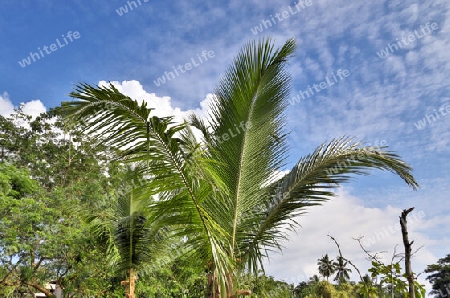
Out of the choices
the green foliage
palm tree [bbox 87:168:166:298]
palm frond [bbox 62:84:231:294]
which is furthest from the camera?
the green foliage

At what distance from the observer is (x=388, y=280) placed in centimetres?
371

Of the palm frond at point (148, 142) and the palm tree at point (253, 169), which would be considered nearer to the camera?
the palm frond at point (148, 142)

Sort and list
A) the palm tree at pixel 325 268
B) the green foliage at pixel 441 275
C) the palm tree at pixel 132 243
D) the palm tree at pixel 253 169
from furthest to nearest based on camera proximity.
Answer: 1. the palm tree at pixel 325 268
2. the green foliage at pixel 441 275
3. the palm tree at pixel 132 243
4. the palm tree at pixel 253 169

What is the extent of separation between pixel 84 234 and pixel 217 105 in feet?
24.1

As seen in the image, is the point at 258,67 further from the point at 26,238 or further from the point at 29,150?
the point at 29,150

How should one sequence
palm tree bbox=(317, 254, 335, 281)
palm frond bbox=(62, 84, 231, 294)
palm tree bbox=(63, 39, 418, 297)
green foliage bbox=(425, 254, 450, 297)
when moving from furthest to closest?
palm tree bbox=(317, 254, 335, 281) < green foliage bbox=(425, 254, 450, 297) < palm tree bbox=(63, 39, 418, 297) < palm frond bbox=(62, 84, 231, 294)

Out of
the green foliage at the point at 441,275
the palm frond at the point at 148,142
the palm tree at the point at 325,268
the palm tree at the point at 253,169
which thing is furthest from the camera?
the palm tree at the point at 325,268

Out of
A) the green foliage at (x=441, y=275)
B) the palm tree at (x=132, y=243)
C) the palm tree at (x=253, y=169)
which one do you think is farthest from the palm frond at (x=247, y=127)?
the green foliage at (x=441, y=275)

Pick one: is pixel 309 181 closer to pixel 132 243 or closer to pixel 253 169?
pixel 253 169

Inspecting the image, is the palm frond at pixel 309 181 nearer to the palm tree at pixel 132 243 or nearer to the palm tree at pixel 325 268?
the palm tree at pixel 132 243

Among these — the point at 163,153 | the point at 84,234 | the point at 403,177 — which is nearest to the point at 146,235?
the point at 84,234

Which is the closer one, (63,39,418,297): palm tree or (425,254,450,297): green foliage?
(63,39,418,297): palm tree

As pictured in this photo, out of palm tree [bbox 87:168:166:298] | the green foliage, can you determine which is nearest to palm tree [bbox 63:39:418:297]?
palm tree [bbox 87:168:166:298]

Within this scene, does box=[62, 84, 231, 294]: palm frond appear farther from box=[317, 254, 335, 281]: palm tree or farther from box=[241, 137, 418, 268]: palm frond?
box=[317, 254, 335, 281]: palm tree
